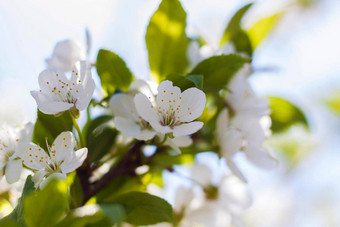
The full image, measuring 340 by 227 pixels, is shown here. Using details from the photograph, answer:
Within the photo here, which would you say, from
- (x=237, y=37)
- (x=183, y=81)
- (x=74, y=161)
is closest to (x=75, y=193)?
(x=74, y=161)

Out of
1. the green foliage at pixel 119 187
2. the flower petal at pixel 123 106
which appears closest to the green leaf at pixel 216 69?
the flower petal at pixel 123 106

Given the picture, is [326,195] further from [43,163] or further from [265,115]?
[43,163]

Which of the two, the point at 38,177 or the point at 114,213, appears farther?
the point at 38,177

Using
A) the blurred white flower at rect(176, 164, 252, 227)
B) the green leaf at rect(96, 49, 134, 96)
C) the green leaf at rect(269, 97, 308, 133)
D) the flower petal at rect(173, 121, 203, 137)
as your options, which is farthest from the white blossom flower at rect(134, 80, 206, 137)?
the green leaf at rect(269, 97, 308, 133)

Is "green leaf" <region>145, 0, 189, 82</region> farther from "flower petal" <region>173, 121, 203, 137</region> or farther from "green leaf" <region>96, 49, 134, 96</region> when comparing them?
"flower petal" <region>173, 121, 203, 137</region>

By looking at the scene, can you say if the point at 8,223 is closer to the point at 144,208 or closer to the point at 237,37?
the point at 144,208

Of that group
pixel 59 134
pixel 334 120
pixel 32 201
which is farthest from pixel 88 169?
pixel 334 120

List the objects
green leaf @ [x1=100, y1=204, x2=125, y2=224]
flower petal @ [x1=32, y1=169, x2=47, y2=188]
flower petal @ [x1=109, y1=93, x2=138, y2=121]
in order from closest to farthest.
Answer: green leaf @ [x1=100, y1=204, x2=125, y2=224] < flower petal @ [x1=32, y1=169, x2=47, y2=188] < flower petal @ [x1=109, y1=93, x2=138, y2=121]
